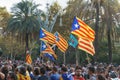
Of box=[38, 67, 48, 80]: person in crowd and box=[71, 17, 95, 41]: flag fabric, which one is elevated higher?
box=[71, 17, 95, 41]: flag fabric

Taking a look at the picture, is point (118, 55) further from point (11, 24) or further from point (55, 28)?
point (11, 24)

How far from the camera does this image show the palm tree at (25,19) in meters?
44.7

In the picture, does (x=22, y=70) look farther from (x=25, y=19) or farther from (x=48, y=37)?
(x=25, y=19)

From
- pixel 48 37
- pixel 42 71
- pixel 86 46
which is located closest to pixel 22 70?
pixel 42 71

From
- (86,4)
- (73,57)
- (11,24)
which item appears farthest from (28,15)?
(86,4)

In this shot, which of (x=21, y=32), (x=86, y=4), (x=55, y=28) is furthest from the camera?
(x=55, y=28)

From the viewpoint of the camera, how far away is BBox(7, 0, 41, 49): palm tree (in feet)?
147

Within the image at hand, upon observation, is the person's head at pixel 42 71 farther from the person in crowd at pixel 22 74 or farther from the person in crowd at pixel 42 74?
the person in crowd at pixel 22 74

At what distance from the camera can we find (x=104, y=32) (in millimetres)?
37844

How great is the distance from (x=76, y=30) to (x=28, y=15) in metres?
30.5

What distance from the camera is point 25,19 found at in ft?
152

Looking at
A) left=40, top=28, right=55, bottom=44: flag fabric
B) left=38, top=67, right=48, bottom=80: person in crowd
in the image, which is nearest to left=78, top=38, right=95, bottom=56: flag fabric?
left=38, top=67, right=48, bottom=80: person in crowd

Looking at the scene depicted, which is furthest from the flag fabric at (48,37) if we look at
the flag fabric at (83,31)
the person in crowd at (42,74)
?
the person in crowd at (42,74)

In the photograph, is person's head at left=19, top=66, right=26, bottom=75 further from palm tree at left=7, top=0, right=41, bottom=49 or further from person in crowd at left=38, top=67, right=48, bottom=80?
palm tree at left=7, top=0, right=41, bottom=49
